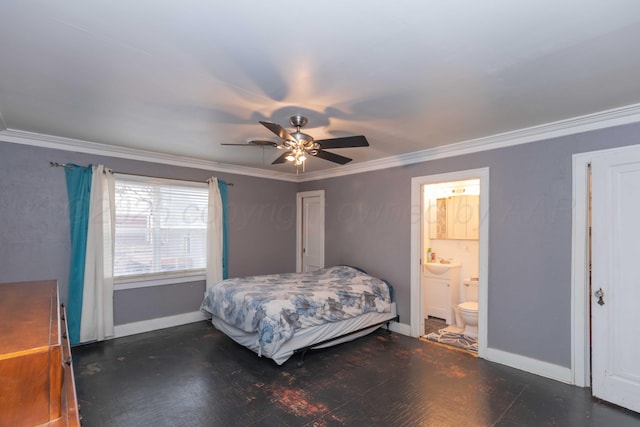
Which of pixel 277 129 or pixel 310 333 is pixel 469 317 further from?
pixel 277 129

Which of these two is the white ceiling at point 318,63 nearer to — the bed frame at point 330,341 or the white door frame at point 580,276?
the white door frame at point 580,276

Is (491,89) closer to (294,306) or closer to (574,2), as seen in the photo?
(574,2)

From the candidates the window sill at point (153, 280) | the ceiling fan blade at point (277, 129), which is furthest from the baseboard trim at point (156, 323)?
the ceiling fan blade at point (277, 129)

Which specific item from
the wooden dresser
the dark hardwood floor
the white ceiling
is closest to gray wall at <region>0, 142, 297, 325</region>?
the white ceiling

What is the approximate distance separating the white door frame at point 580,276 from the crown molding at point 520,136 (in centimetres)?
27

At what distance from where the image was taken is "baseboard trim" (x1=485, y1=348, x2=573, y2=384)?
3.06 meters

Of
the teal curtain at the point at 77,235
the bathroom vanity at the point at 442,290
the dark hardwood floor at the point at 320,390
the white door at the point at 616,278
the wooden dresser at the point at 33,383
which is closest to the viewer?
the wooden dresser at the point at 33,383

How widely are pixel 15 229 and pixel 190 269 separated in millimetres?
2035

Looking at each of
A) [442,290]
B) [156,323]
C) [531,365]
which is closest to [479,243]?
[531,365]

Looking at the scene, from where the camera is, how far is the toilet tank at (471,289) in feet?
16.0

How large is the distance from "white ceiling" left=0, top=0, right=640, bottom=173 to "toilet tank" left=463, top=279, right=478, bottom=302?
257cm

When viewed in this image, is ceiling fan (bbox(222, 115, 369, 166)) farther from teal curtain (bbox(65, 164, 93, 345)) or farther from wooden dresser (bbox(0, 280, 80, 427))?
teal curtain (bbox(65, 164, 93, 345))

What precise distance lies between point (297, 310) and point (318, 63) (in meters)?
2.44

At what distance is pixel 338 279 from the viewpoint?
4547mm
